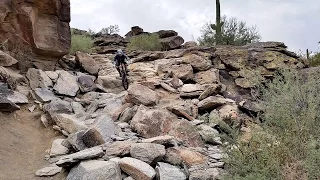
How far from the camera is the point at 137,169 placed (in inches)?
217

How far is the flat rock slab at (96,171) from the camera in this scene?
5457 millimetres

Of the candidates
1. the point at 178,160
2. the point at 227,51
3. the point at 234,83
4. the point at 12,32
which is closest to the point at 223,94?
the point at 234,83

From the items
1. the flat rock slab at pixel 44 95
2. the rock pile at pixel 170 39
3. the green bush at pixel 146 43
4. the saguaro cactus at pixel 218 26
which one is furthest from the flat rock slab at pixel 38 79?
the saguaro cactus at pixel 218 26

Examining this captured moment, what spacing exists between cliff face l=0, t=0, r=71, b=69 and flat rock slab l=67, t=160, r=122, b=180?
6.86 m

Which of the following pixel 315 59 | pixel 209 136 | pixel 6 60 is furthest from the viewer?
pixel 315 59

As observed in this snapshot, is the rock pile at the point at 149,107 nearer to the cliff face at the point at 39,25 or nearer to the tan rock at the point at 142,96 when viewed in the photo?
the tan rock at the point at 142,96

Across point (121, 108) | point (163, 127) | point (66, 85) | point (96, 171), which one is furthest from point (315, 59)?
point (96, 171)

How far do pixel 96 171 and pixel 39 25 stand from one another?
7893 millimetres

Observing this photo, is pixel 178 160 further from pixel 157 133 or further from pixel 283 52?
pixel 283 52

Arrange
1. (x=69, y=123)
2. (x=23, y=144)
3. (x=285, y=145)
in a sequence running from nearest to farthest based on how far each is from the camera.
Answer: (x=285, y=145) < (x=23, y=144) < (x=69, y=123)

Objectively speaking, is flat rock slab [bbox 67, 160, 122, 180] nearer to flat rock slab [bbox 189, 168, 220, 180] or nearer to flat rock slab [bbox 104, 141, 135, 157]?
flat rock slab [bbox 104, 141, 135, 157]

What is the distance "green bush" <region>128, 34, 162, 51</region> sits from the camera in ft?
60.8

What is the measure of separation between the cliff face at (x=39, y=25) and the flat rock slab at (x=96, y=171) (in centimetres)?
686

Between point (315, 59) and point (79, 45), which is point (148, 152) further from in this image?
point (315, 59)
